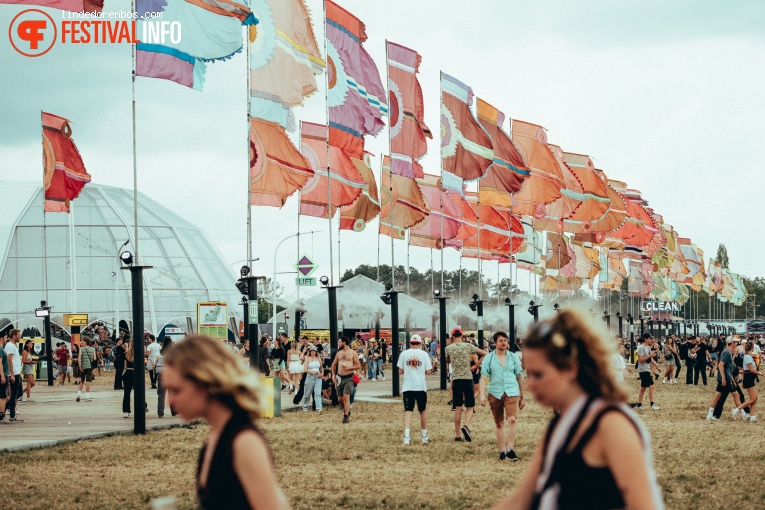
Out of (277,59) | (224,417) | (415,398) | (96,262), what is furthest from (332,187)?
(96,262)

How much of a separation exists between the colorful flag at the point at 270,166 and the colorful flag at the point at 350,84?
371 centimetres

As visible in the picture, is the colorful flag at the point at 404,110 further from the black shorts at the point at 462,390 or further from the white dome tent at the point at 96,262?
the white dome tent at the point at 96,262

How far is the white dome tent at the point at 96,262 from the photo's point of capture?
7269 centimetres

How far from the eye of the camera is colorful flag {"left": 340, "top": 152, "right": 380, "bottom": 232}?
32.6 metres

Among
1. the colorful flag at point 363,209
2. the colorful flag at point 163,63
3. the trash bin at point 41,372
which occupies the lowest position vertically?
the trash bin at point 41,372

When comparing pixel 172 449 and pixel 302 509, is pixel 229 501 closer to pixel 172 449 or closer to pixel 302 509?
pixel 302 509

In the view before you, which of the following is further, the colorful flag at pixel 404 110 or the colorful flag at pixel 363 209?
the colorful flag at pixel 363 209

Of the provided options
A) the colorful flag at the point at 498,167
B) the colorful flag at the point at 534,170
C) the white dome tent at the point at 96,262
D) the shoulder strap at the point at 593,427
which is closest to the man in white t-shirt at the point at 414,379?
the shoulder strap at the point at 593,427

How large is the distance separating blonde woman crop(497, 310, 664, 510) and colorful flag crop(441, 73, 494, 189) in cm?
2886

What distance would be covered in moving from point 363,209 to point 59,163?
29.3 feet

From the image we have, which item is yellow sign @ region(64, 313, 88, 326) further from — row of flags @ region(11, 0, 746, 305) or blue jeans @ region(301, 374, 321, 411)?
blue jeans @ region(301, 374, 321, 411)

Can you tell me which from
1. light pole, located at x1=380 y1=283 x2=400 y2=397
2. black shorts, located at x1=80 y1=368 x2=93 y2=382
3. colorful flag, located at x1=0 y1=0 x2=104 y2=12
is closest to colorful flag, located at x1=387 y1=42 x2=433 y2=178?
light pole, located at x1=380 y1=283 x2=400 y2=397

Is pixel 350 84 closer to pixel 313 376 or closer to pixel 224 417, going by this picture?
pixel 313 376

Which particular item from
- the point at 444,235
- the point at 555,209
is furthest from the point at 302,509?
the point at 555,209
